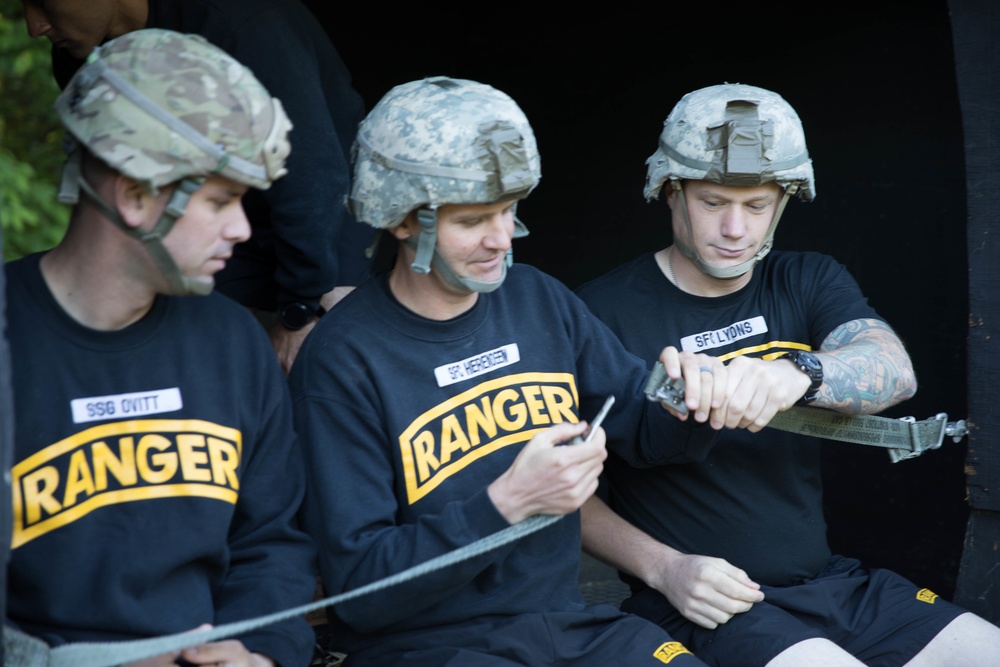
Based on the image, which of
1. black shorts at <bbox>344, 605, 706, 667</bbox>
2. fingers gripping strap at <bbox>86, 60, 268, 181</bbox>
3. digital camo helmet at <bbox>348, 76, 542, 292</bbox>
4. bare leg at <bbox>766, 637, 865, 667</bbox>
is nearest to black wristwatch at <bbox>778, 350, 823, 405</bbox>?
bare leg at <bbox>766, 637, 865, 667</bbox>

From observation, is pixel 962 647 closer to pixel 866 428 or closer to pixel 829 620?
pixel 829 620

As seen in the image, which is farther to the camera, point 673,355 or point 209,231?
point 673,355

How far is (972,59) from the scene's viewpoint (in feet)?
10.1

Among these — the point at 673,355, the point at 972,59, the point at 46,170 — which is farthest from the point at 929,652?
the point at 46,170

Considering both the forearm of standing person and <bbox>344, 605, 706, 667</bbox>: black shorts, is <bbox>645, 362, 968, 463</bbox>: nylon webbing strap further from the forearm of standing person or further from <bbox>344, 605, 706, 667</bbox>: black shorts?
<bbox>344, 605, 706, 667</bbox>: black shorts

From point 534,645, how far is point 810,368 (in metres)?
0.98

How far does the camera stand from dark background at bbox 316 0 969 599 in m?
4.25

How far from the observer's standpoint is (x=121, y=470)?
7.61 ft

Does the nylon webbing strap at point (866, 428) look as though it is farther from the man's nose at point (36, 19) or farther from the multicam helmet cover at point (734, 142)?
the man's nose at point (36, 19)

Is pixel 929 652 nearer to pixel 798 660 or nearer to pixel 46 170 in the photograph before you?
pixel 798 660

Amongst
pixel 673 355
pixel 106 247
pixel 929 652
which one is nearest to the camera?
pixel 106 247

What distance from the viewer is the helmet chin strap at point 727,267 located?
3.17 metres

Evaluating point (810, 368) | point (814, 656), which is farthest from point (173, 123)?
point (814, 656)

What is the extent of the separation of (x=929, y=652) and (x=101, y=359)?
220 centimetres
